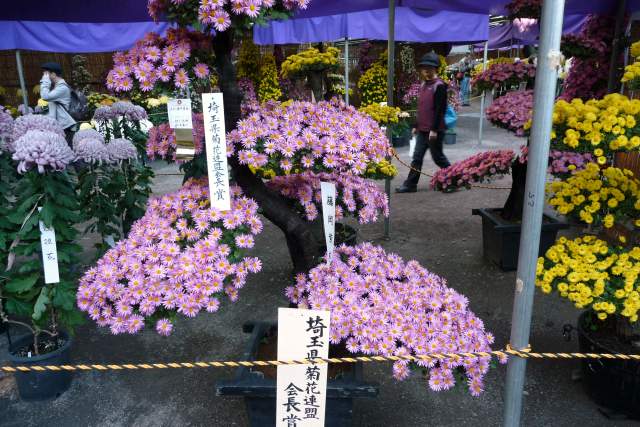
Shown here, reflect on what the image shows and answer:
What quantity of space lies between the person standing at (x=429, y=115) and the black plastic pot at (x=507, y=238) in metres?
1.90

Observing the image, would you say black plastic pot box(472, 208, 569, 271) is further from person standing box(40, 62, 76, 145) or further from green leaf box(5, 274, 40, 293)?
person standing box(40, 62, 76, 145)

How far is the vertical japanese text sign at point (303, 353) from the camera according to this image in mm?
1681

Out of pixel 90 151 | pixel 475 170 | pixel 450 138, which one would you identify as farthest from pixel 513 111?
pixel 450 138

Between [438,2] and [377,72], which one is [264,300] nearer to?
[438,2]

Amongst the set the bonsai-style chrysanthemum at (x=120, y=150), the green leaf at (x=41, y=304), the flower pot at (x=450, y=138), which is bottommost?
the green leaf at (x=41, y=304)

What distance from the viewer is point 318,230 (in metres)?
3.04

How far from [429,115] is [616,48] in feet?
7.59

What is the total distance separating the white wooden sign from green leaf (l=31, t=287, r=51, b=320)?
110cm

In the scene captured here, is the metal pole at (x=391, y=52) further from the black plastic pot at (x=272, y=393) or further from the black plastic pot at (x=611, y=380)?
the black plastic pot at (x=272, y=393)

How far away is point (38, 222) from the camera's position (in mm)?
2240

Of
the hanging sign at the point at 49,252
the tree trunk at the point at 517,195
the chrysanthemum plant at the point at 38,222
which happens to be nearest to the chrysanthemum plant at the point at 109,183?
the chrysanthemum plant at the point at 38,222

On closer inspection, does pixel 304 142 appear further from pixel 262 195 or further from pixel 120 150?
pixel 120 150

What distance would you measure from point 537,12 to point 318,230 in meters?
2.00

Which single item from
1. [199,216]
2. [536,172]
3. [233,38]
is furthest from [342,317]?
[233,38]
